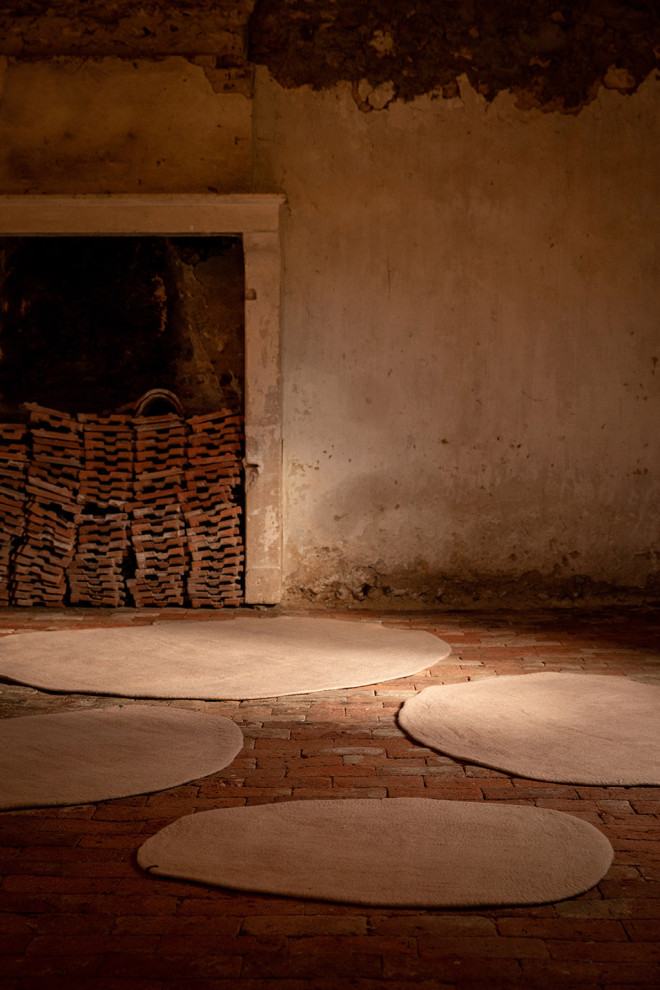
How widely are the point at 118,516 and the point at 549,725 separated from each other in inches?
172

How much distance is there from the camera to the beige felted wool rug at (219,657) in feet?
16.3

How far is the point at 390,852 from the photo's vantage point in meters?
2.88

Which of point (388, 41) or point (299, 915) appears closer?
point (299, 915)

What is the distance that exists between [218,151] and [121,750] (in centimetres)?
531

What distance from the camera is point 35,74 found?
7.41 meters

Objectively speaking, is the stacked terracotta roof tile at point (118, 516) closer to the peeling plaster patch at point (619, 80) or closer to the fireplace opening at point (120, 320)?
the fireplace opening at point (120, 320)

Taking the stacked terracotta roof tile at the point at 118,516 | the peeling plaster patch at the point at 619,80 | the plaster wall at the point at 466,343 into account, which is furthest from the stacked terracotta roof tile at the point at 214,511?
the peeling plaster patch at the point at 619,80

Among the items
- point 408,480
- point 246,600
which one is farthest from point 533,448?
point 246,600

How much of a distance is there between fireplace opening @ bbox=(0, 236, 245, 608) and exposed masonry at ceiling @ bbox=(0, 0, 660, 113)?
1.58m

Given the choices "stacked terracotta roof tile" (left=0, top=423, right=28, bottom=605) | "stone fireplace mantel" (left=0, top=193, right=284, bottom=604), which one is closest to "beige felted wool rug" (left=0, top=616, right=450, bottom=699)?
"stone fireplace mantel" (left=0, top=193, right=284, bottom=604)

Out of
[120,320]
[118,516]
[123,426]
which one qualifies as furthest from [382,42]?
[118,516]

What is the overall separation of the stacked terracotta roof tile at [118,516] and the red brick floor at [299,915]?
3550mm

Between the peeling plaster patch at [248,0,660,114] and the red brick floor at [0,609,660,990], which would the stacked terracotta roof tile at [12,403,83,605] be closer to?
the peeling plaster patch at [248,0,660,114]

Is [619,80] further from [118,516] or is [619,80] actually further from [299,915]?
[299,915]
